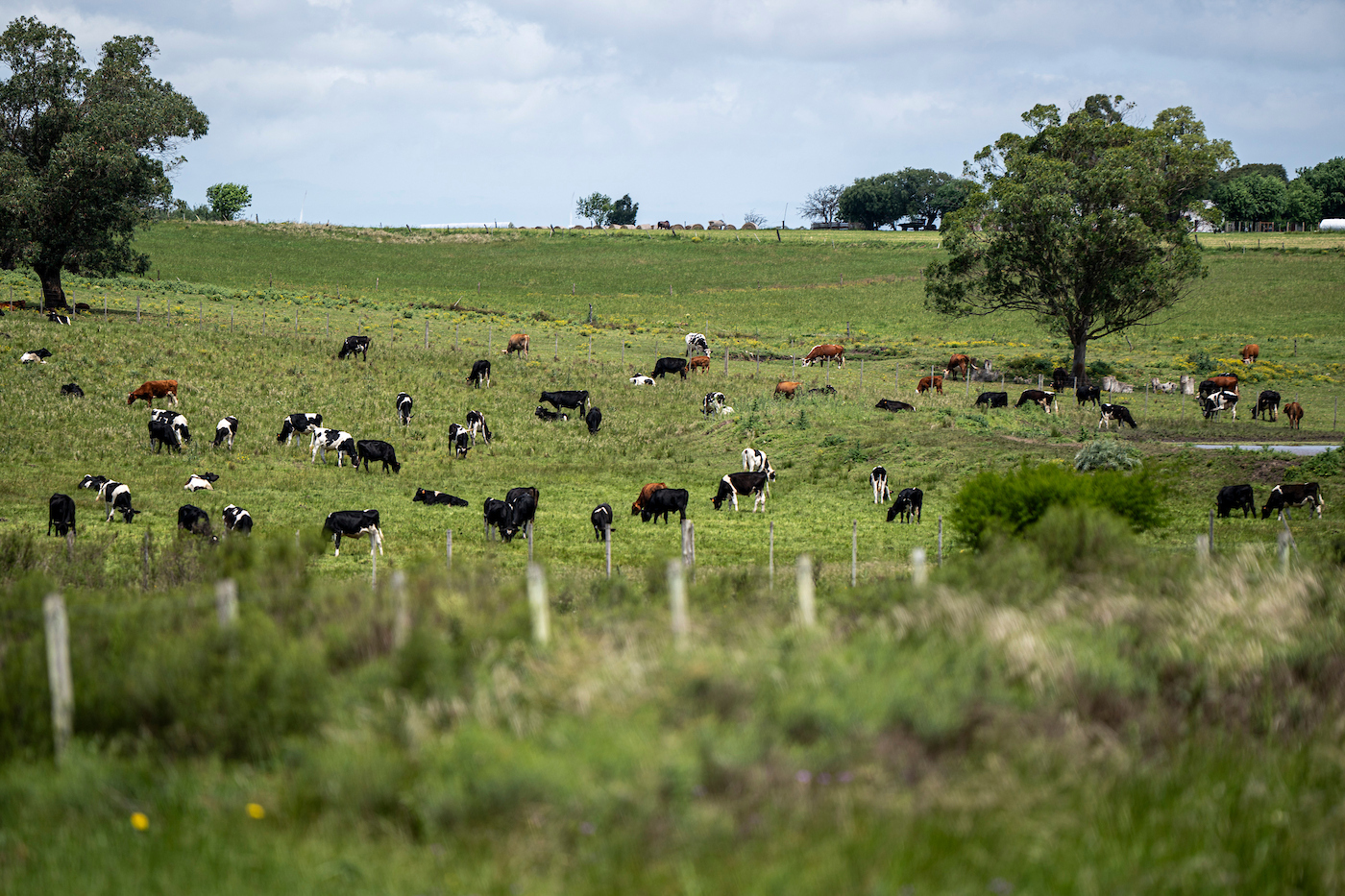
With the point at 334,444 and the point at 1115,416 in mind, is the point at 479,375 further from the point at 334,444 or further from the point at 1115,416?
the point at 1115,416

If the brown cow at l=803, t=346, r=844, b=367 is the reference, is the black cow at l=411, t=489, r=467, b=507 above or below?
below

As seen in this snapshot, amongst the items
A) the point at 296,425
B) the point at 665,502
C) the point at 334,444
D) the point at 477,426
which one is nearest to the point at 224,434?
the point at 296,425

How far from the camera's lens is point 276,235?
104688mm

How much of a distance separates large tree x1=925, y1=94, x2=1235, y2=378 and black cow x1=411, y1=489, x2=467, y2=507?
30825mm

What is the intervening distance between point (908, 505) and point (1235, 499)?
24.4ft

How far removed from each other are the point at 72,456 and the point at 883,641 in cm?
2868

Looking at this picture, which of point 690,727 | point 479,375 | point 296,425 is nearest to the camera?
point 690,727

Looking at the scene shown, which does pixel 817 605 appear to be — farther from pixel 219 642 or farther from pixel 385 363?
pixel 385 363

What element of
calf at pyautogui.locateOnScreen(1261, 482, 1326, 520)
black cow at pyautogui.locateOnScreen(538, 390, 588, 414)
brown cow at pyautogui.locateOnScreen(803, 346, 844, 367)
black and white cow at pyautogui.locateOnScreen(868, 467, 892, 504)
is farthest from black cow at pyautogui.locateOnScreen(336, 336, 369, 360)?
calf at pyautogui.locateOnScreen(1261, 482, 1326, 520)

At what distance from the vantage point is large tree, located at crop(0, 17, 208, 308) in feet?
149

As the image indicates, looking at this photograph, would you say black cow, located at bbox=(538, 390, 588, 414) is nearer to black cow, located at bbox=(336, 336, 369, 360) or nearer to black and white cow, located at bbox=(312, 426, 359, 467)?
black cow, located at bbox=(336, 336, 369, 360)

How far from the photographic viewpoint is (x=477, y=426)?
35.8 metres

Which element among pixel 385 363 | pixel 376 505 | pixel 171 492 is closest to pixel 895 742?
pixel 376 505

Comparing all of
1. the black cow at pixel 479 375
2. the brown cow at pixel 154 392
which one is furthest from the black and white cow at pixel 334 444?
the black cow at pixel 479 375
